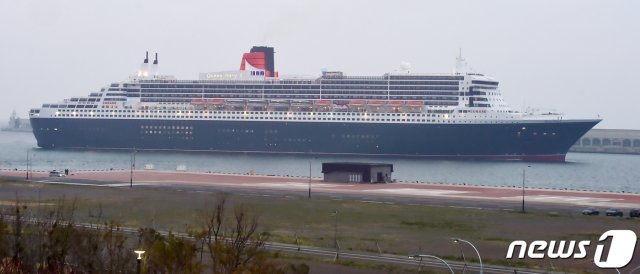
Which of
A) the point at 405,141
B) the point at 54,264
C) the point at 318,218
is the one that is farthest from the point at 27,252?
the point at 405,141

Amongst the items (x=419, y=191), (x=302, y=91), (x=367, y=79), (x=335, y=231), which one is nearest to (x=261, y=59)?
(x=302, y=91)

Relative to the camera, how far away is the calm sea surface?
8138 cm

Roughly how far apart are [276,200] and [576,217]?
→ 15359mm

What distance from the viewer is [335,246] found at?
115 ft

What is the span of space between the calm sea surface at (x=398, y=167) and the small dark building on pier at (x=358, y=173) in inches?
342

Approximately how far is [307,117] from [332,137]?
165 inches

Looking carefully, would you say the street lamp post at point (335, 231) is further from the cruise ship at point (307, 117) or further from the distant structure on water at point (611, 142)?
the distant structure on water at point (611, 142)

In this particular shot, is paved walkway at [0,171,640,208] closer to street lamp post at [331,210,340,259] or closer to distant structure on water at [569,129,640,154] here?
street lamp post at [331,210,340,259]

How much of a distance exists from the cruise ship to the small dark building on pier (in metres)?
36.5

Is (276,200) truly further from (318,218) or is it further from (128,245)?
(128,245)

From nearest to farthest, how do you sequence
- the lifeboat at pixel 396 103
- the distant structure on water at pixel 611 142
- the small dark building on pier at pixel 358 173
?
the small dark building on pier at pixel 358 173 → the lifeboat at pixel 396 103 → the distant structure on water at pixel 611 142

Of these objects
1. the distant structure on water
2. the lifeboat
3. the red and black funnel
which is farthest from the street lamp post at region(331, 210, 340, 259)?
the distant structure on water

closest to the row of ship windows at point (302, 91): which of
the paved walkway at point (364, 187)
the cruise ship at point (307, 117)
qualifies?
the cruise ship at point (307, 117)

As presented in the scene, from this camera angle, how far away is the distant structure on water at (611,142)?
180125mm
